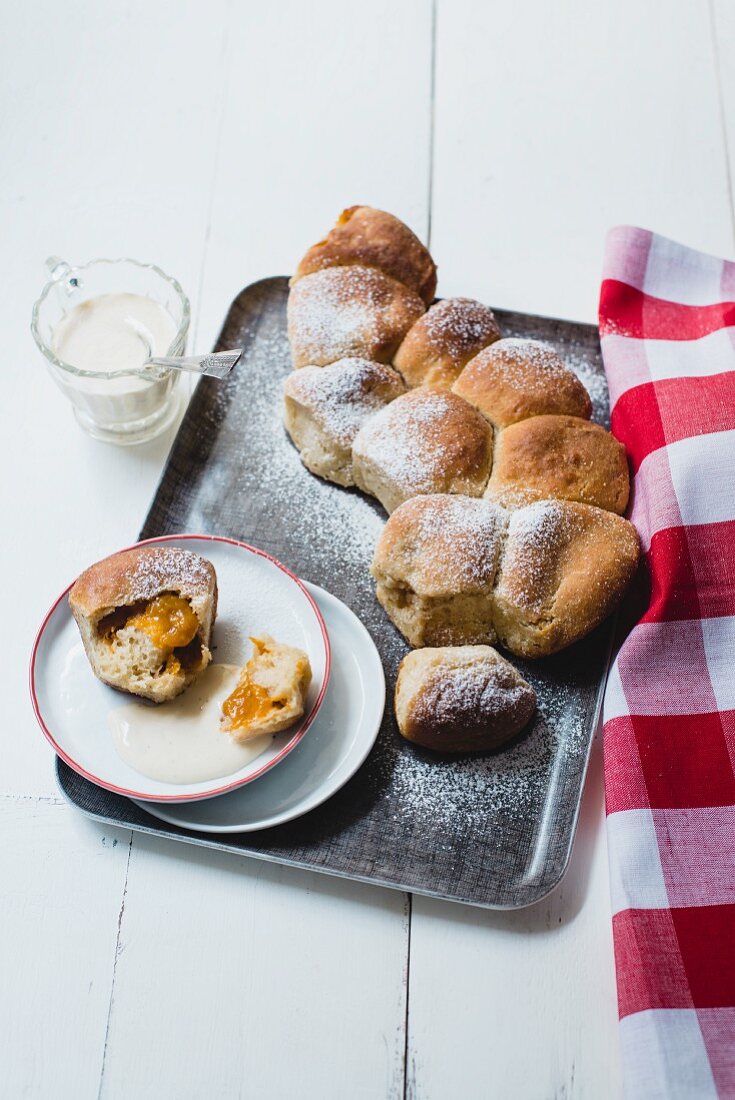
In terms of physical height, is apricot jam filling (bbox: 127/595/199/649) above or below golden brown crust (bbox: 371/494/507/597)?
below

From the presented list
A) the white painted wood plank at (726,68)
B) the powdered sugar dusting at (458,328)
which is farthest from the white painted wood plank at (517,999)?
the white painted wood plank at (726,68)

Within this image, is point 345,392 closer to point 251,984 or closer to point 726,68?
point 251,984

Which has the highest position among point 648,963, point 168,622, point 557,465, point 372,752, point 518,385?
point 518,385

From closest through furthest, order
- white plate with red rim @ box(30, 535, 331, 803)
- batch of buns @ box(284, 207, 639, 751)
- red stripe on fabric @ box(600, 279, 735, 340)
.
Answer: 1. white plate with red rim @ box(30, 535, 331, 803)
2. batch of buns @ box(284, 207, 639, 751)
3. red stripe on fabric @ box(600, 279, 735, 340)

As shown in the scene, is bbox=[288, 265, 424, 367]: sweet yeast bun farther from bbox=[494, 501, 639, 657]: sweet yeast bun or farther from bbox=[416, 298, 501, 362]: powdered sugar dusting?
bbox=[494, 501, 639, 657]: sweet yeast bun

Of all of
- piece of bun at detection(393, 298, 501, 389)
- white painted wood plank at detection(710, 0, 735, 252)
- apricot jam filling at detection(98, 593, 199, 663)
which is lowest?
apricot jam filling at detection(98, 593, 199, 663)

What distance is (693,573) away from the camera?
6.41 ft

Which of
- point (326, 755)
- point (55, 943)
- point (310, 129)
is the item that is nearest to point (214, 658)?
point (326, 755)

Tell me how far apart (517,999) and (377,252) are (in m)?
1.57

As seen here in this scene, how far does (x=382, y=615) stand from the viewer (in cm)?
207

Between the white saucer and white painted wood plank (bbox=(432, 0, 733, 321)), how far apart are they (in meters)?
1.10

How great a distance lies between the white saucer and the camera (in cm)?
180

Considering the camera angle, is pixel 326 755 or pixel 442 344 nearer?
pixel 326 755

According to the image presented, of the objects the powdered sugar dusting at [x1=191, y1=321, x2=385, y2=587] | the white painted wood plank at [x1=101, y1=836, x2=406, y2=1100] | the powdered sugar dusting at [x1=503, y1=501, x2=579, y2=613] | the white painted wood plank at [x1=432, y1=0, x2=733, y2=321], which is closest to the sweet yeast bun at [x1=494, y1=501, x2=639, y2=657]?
the powdered sugar dusting at [x1=503, y1=501, x2=579, y2=613]
